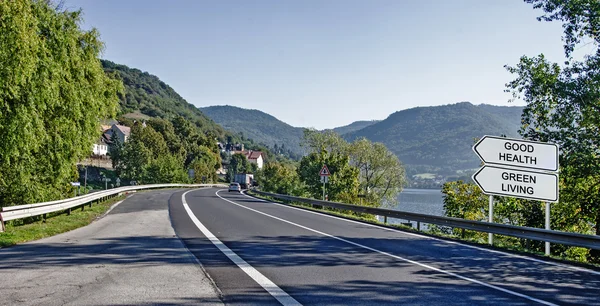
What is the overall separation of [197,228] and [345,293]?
32.5ft

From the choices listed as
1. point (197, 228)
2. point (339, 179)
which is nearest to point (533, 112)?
point (197, 228)

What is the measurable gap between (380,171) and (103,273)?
74.6 m

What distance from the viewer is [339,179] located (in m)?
59.9

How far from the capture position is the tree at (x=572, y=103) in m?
18.5

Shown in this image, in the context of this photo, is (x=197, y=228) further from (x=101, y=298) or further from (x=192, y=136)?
(x=192, y=136)

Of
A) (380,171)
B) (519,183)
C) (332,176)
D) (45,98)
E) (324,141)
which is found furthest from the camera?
(324,141)

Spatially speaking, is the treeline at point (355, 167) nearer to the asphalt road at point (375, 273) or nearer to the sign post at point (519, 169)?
the sign post at point (519, 169)

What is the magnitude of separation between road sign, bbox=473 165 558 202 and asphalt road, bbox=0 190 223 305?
30.5 feet

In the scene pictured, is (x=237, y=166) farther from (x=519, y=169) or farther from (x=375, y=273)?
(x=375, y=273)

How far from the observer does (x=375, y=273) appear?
8.61m

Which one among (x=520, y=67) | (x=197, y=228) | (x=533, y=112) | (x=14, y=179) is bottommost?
(x=197, y=228)

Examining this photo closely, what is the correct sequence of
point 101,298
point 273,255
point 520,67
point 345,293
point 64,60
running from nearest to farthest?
point 101,298, point 345,293, point 273,255, point 520,67, point 64,60

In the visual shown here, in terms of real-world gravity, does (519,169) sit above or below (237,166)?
below

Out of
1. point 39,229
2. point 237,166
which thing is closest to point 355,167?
point 39,229
